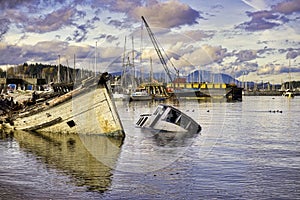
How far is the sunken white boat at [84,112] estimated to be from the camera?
3203cm

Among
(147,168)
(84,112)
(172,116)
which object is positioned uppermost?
(84,112)

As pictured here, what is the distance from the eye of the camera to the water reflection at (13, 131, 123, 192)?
61.5 feet

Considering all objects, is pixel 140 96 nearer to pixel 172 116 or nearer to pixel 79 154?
pixel 172 116

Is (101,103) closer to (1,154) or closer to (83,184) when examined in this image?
(1,154)

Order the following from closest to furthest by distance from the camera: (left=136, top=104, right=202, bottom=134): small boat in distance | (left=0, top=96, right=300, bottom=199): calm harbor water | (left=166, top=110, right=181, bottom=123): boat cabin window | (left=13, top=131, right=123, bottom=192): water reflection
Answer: (left=0, top=96, right=300, bottom=199): calm harbor water
(left=13, top=131, right=123, bottom=192): water reflection
(left=136, top=104, right=202, bottom=134): small boat in distance
(left=166, top=110, right=181, bottom=123): boat cabin window

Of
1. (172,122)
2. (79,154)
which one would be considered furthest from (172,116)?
(79,154)

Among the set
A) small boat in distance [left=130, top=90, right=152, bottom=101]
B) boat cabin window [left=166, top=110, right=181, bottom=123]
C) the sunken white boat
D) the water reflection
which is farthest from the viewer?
small boat in distance [left=130, top=90, right=152, bottom=101]

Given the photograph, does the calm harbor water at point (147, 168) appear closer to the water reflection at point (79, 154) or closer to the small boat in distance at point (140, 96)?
the water reflection at point (79, 154)

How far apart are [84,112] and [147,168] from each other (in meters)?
12.4

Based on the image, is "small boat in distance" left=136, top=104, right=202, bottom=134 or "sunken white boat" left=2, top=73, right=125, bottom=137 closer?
"sunken white boat" left=2, top=73, right=125, bottom=137

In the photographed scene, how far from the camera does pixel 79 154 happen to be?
2538 centimetres

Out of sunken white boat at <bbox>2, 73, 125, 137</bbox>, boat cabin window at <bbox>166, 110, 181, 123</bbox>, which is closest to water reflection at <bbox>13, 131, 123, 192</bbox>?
sunken white boat at <bbox>2, 73, 125, 137</bbox>

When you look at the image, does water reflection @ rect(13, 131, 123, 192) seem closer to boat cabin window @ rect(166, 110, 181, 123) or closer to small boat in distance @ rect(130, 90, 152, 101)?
boat cabin window @ rect(166, 110, 181, 123)

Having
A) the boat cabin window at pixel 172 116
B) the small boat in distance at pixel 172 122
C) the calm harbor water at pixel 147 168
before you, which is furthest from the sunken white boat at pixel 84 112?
the boat cabin window at pixel 172 116
